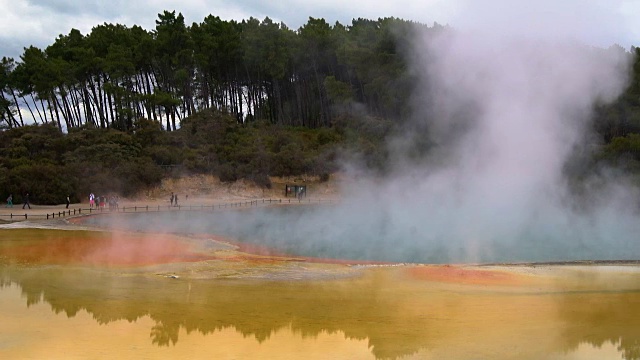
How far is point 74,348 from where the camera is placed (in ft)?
29.1

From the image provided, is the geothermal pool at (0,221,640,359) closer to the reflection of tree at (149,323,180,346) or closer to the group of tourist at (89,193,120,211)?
the reflection of tree at (149,323,180,346)

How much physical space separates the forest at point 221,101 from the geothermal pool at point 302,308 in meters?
22.3

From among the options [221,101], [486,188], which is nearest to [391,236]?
[486,188]

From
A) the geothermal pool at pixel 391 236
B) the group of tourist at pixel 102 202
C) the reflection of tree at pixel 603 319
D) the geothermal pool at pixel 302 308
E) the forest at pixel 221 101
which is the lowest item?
the reflection of tree at pixel 603 319

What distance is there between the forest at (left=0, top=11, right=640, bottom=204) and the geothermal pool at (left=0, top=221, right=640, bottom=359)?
22.3 metres

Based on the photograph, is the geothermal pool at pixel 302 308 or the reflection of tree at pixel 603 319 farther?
the reflection of tree at pixel 603 319

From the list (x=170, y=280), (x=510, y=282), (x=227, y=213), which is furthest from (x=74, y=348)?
(x=227, y=213)

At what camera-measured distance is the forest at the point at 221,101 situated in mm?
38656

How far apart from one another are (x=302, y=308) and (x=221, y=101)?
44.0 m

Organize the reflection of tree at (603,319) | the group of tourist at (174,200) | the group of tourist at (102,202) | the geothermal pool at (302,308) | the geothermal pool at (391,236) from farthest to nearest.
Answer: the group of tourist at (174,200)
the group of tourist at (102,202)
the geothermal pool at (391,236)
the reflection of tree at (603,319)
the geothermal pool at (302,308)

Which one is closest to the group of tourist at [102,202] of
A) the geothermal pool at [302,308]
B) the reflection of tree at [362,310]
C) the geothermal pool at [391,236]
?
the geothermal pool at [391,236]

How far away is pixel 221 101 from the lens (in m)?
53.8

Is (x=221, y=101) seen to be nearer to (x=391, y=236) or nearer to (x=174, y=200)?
(x=174, y=200)

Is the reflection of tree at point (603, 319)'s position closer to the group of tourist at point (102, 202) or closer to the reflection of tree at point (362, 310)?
the reflection of tree at point (362, 310)
